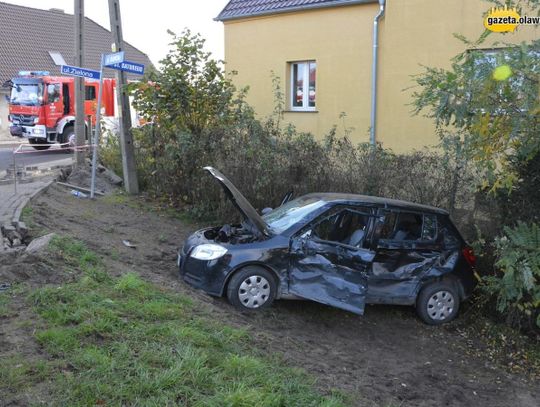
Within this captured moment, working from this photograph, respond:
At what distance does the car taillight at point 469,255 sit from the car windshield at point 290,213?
1.97 meters

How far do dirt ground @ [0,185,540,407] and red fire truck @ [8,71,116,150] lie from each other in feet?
45.5

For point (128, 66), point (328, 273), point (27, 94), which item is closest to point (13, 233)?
point (328, 273)

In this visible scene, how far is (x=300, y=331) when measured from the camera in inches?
251

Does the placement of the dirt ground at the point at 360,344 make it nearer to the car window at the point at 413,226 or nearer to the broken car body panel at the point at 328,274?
the broken car body panel at the point at 328,274

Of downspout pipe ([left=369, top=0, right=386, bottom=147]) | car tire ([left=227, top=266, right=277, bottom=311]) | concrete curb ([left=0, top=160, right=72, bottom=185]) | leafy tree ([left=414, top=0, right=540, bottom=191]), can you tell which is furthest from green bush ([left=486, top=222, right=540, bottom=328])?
concrete curb ([left=0, top=160, right=72, bottom=185])

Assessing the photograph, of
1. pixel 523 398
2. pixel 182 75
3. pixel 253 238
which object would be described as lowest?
pixel 523 398

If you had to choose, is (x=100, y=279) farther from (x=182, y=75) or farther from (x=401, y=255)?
(x=182, y=75)

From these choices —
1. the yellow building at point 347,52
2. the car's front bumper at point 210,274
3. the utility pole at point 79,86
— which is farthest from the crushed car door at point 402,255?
the utility pole at point 79,86

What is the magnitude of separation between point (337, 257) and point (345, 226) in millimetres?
539

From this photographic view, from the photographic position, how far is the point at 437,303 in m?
7.36

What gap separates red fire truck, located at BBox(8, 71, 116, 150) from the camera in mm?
21777

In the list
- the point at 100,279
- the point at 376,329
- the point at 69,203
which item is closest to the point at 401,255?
the point at 376,329

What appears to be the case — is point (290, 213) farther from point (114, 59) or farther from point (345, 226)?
point (114, 59)

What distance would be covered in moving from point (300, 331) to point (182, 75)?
22.6 feet
